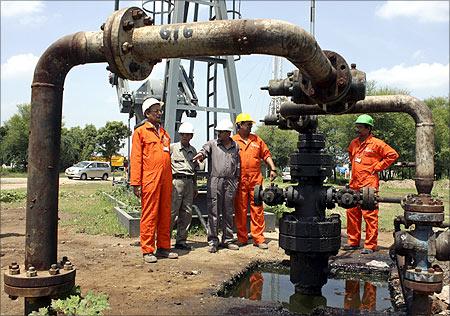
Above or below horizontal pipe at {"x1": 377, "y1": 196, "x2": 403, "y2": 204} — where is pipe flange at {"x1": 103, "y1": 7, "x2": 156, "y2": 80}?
above

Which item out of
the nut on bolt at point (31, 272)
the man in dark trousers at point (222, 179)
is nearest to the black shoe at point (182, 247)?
the man in dark trousers at point (222, 179)

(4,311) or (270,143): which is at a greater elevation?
(270,143)

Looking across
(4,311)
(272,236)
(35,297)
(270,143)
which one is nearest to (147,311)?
(4,311)

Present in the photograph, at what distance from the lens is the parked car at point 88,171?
32.4 metres

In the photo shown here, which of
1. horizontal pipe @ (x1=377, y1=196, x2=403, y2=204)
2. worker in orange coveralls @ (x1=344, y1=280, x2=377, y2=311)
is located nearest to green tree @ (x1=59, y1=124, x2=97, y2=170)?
worker in orange coveralls @ (x1=344, y1=280, x2=377, y2=311)

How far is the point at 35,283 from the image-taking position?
193cm

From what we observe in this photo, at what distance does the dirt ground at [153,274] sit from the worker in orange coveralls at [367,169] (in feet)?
2.53

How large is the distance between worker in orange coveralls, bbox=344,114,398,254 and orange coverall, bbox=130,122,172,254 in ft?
7.72

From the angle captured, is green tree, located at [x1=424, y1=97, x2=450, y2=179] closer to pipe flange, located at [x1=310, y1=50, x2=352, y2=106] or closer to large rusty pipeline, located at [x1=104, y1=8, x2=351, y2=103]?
pipe flange, located at [x1=310, y1=50, x2=352, y2=106]

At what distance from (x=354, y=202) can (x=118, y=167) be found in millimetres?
44939

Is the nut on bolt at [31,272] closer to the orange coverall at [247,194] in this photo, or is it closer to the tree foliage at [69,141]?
the orange coverall at [247,194]

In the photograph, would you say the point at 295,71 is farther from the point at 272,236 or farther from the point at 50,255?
the point at 272,236

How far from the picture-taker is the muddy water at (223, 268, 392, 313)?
11.5 ft

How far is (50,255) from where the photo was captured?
2029 mm
